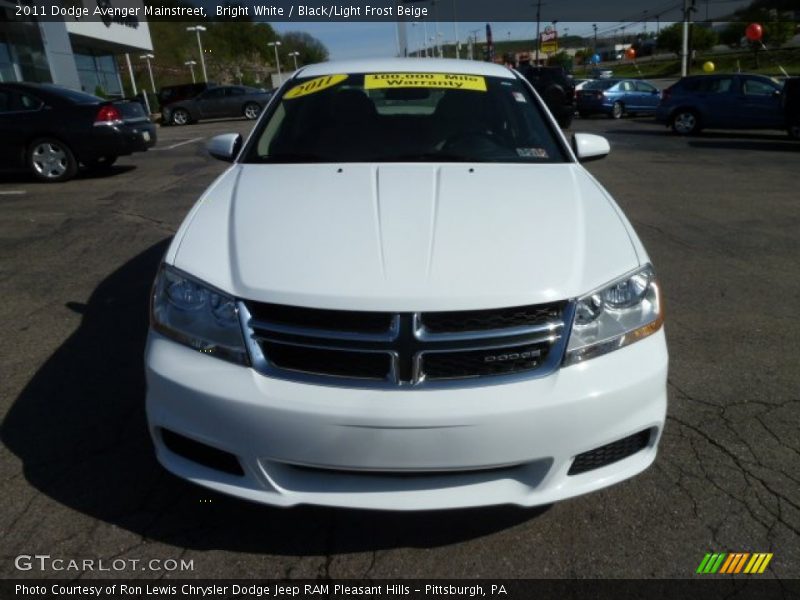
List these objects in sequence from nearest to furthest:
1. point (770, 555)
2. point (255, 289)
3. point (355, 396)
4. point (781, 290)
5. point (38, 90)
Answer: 1. point (355, 396)
2. point (255, 289)
3. point (770, 555)
4. point (781, 290)
5. point (38, 90)

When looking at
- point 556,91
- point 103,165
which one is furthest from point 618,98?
point 103,165

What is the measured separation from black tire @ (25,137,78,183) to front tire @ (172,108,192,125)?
673 inches

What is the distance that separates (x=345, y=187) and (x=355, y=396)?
43.0 inches

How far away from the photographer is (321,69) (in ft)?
13.0

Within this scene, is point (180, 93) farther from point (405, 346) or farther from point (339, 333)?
point (405, 346)

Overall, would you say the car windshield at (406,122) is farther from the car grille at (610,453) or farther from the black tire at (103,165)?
the black tire at (103,165)

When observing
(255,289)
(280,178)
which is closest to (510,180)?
(280,178)

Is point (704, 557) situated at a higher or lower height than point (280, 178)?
lower

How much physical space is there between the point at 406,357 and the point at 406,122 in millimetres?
1895

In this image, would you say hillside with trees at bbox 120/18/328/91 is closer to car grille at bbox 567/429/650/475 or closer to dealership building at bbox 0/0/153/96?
dealership building at bbox 0/0/153/96

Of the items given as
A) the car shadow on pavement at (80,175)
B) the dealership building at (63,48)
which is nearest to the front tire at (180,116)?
the dealership building at (63,48)

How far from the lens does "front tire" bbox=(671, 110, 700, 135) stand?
16234 mm

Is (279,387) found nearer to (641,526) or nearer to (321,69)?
(641,526)

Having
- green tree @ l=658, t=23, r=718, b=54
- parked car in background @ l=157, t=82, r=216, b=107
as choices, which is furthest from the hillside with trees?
green tree @ l=658, t=23, r=718, b=54
